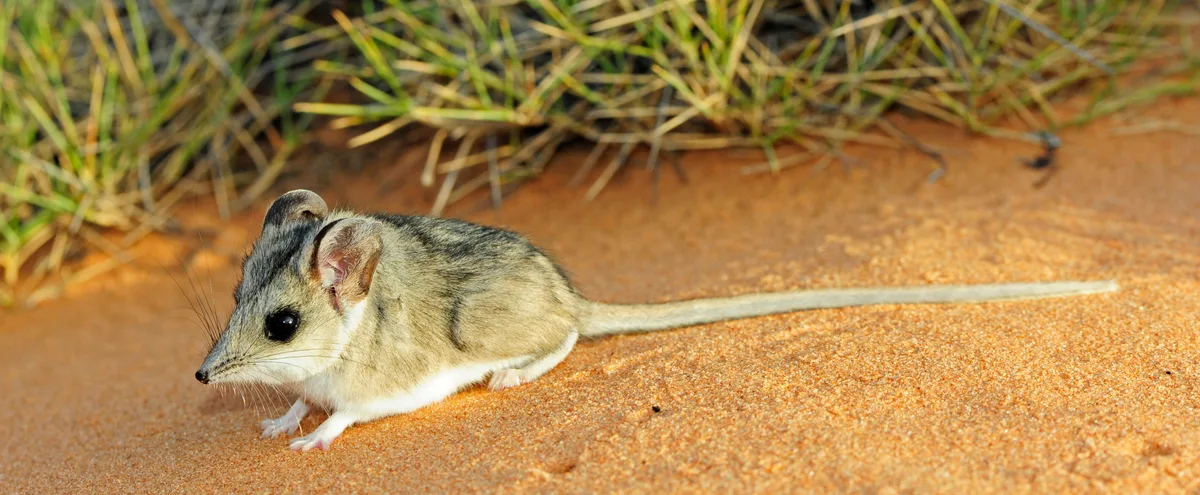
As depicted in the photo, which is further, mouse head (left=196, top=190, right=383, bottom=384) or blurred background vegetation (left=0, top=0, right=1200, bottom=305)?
blurred background vegetation (left=0, top=0, right=1200, bottom=305)

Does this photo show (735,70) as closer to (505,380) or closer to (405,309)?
(505,380)

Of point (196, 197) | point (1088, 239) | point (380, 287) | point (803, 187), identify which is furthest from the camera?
point (196, 197)

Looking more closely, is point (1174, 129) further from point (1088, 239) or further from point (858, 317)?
point (858, 317)

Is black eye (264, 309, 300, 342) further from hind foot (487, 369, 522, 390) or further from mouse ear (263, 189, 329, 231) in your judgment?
hind foot (487, 369, 522, 390)

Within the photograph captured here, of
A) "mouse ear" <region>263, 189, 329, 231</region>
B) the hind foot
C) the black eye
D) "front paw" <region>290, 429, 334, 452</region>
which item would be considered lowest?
the hind foot

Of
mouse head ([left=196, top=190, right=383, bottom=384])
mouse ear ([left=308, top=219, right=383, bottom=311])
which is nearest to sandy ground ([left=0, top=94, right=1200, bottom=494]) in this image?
mouse head ([left=196, top=190, right=383, bottom=384])

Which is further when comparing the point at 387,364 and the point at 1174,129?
the point at 1174,129

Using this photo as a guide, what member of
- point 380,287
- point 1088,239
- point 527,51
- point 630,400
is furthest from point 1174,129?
point 380,287
